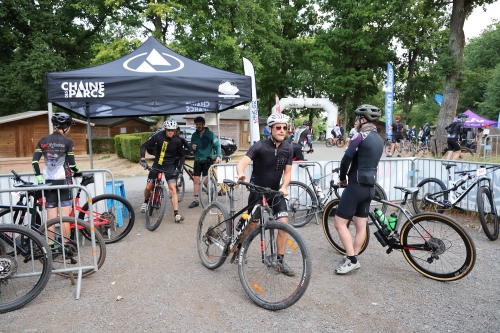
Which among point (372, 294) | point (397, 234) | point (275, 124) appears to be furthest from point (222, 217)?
point (397, 234)

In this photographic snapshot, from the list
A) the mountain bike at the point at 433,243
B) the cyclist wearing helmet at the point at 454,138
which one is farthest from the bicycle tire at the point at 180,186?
the cyclist wearing helmet at the point at 454,138

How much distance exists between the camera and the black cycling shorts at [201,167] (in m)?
8.12

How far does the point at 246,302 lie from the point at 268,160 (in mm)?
1543

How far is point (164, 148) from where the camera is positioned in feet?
21.7

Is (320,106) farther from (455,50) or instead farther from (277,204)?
(277,204)

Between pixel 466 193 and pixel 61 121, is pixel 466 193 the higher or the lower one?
the lower one

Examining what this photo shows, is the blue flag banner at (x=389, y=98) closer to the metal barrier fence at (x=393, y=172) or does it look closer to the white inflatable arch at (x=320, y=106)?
the white inflatable arch at (x=320, y=106)

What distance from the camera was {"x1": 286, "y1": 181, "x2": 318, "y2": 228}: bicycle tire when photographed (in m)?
6.55

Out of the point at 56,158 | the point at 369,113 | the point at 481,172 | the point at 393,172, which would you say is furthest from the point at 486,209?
the point at 56,158

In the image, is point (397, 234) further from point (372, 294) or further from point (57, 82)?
point (57, 82)

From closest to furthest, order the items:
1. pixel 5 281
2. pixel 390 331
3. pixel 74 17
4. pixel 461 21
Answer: pixel 390 331 → pixel 5 281 → pixel 461 21 → pixel 74 17

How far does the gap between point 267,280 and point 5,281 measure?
2.76 meters

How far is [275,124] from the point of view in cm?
385

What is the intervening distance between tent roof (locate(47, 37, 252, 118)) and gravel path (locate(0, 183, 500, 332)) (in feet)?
9.11
